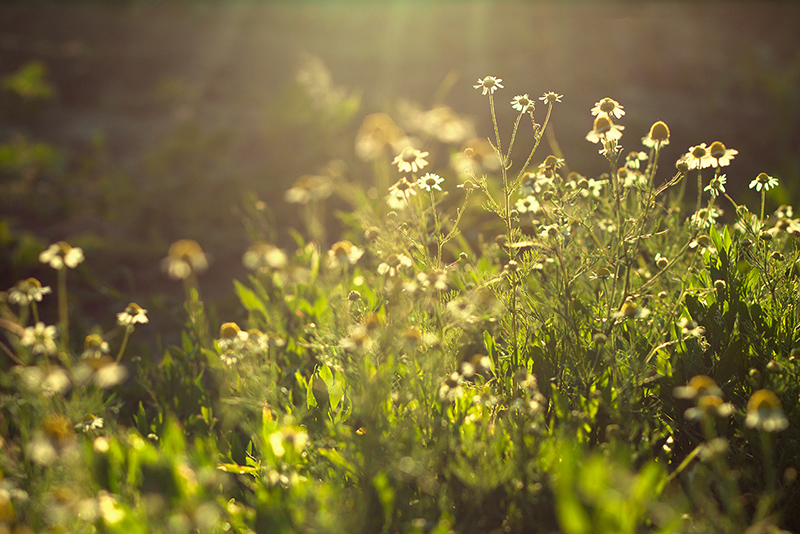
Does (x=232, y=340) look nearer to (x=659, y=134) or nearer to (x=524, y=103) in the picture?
(x=524, y=103)

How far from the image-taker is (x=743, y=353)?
6.35ft

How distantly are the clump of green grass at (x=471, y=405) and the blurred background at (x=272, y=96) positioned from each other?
1147 millimetres

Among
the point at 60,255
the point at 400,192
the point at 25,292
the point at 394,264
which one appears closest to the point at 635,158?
the point at 400,192

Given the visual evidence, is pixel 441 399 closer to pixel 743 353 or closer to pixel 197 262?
pixel 197 262

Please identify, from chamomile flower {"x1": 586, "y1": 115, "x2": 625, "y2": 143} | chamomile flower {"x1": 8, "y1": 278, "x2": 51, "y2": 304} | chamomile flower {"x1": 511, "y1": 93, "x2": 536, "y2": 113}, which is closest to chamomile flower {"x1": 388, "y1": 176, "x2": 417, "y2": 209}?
chamomile flower {"x1": 511, "y1": 93, "x2": 536, "y2": 113}

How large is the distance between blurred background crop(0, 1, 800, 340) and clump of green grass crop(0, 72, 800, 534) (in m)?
1.15

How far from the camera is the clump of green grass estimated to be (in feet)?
4.30

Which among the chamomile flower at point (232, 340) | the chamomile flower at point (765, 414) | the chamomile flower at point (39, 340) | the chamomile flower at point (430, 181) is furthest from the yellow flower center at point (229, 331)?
the chamomile flower at point (765, 414)

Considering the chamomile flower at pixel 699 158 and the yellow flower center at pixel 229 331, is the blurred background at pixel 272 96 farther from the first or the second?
the chamomile flower at pixel 699 158

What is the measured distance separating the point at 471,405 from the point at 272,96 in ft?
19.6

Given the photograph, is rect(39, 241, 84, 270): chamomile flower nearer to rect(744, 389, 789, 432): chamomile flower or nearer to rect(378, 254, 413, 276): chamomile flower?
rect(378, 254, 413, 276): chamomile flower

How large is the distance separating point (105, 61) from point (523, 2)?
7.40m

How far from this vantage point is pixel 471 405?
69.2 inches

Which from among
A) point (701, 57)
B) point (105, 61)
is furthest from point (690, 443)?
point (105, 61)
